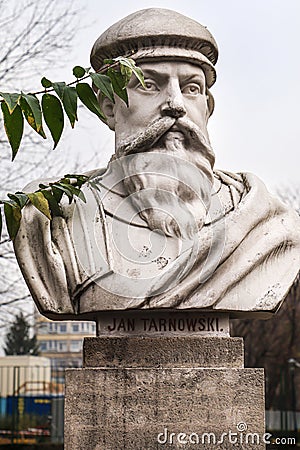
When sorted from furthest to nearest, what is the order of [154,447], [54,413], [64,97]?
[54,413], [154,447], [64,97]

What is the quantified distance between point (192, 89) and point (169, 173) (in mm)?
533

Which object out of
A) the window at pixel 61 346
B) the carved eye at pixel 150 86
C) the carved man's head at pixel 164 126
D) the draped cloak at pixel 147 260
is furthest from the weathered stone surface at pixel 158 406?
the window at pixel 61 346

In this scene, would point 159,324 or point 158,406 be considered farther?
point 159,324

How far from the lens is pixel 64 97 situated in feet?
9.18

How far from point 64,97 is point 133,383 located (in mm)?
2399

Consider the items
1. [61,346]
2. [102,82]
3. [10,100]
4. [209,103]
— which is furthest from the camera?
[61,346]

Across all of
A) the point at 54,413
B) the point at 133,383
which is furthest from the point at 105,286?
the point at 54,413

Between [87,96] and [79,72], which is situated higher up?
[79,72]

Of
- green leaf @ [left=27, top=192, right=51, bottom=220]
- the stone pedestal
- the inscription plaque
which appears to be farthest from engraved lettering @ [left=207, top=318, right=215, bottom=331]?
green leaf @ [left=27, top=192, right=51, bottom=220]

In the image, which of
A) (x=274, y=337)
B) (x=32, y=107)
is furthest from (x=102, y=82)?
(x=274, y=337)

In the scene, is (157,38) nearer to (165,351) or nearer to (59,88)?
(165,351)

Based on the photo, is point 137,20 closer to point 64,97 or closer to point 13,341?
point 64,97

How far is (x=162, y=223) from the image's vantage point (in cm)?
508

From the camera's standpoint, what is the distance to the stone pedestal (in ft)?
15.8
